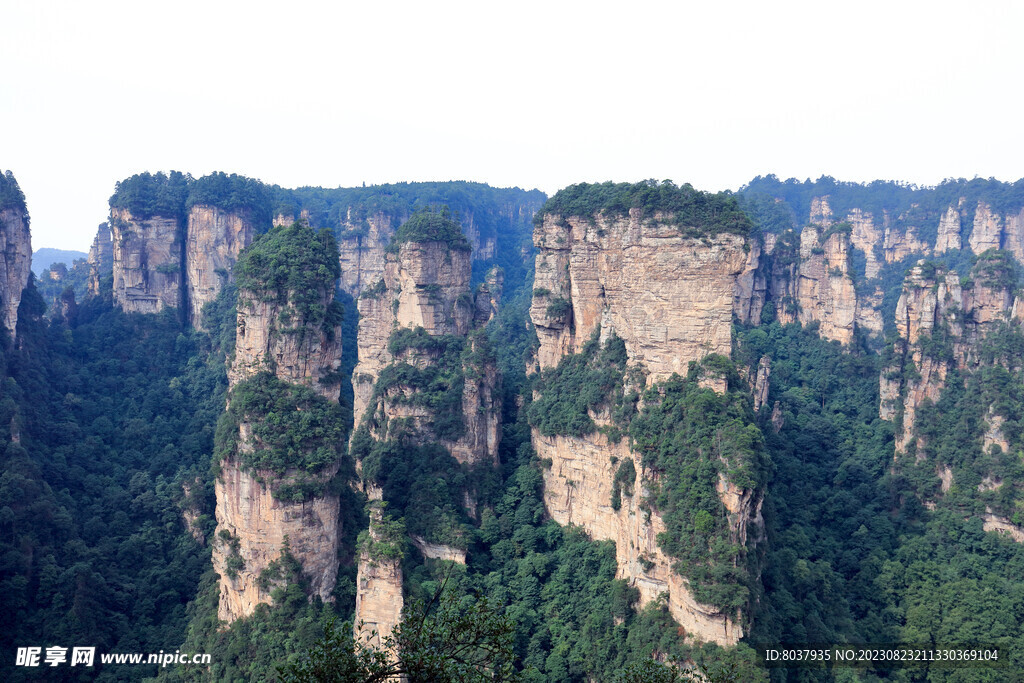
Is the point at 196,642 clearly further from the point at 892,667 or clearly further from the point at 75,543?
the point at 892,667

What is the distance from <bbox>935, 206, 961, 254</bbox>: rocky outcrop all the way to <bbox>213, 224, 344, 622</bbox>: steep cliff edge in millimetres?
66222

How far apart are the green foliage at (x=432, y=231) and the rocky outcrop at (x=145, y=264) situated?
59.8 ft

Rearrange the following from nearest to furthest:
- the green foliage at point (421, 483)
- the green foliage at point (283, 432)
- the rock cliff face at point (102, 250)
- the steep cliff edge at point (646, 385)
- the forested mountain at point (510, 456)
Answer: the steep cliff edge at point (646, 385), the forested mountain at point (510, 456), the green foliage at point (283, 432), the green foliage at point (421, 483), the rock cliff face at point (102, 250)

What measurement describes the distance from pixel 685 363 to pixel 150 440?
28.1 m

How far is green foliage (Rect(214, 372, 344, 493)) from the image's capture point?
2642 cm

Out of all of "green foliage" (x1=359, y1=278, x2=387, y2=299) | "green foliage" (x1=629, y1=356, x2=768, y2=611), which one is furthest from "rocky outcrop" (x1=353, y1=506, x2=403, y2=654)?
"green foliage" (x1=359, y1=278, x2=387, y2=299)

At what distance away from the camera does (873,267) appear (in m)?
79.7

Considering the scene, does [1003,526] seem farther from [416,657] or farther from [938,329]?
[416,657]

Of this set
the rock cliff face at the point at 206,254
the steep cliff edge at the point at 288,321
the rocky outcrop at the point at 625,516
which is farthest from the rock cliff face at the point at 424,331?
the rock cliff face at the point at 206,254

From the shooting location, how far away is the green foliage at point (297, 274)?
93.5ft

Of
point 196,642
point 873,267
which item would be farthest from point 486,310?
point 873,267

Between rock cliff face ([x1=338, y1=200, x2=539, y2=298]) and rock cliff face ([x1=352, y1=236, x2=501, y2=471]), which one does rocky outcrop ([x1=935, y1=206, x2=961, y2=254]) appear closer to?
rock cliff face ([x1=338, y1=200, x2=539, y2=298])

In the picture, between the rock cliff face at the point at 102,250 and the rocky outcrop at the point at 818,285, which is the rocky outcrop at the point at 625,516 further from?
the rock cliff face at the point at 102,250

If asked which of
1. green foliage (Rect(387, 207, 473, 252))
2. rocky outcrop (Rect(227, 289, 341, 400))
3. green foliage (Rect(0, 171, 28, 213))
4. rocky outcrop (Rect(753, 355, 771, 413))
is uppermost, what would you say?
green foliage (Rect(0, 171, 28, 213))
